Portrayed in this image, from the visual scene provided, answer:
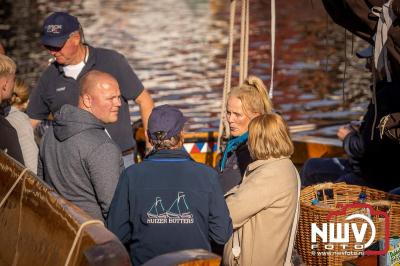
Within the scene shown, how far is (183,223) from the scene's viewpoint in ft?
15.5

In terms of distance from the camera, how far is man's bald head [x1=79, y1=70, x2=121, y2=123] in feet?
18.3

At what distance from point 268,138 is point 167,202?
73cm

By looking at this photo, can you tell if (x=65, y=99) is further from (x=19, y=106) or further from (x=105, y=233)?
(x=105, y=233)

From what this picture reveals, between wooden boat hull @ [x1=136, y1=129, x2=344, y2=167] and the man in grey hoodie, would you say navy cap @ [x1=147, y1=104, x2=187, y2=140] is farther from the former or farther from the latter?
wooden boat hull @ [x1=136, y1=129, x2=344, y2=167]

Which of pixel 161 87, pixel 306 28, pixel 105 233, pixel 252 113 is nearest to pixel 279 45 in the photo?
pixel 306 28

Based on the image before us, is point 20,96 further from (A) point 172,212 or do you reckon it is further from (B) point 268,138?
(A) point 172,212

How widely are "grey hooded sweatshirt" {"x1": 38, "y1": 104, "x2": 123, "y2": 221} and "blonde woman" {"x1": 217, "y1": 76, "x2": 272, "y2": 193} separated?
80 centimetres

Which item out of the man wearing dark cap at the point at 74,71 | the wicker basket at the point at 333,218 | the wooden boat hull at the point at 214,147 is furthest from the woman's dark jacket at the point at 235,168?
the wooden boat hull at the point at 214,147

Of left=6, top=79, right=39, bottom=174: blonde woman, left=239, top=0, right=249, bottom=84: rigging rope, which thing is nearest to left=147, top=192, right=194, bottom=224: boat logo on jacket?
left=6, top=79, right=39, bottom=174: blonde woman

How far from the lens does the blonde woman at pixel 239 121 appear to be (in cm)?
A: 579

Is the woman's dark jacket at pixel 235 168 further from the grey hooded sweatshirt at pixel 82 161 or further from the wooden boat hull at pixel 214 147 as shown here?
the wooden boat hull at pixel 214 147

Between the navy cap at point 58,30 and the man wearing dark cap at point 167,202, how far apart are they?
2162 mm

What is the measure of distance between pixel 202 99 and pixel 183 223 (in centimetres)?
1558

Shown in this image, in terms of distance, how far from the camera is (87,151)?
5289 millimetres
